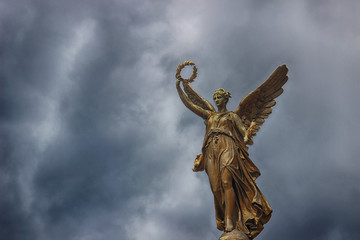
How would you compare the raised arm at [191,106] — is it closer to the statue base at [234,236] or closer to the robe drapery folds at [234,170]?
the robe drapery folds at [234,170]

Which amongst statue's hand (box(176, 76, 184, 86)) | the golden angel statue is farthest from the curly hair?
statue's hand (box(176, 76, 184, 86))

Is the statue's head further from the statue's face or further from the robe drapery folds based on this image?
the robe drapery folds

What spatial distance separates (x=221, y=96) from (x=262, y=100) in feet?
4.46

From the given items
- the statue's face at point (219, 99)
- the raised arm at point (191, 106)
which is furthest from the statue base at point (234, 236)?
the statue's face at point (219, 99)

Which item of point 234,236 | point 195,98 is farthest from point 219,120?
point 234,236

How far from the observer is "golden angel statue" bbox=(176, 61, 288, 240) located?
1302 cm

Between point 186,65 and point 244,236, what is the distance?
624cm

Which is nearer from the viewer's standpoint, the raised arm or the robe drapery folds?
the robe drapery folds

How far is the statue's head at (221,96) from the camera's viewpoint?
1513cm

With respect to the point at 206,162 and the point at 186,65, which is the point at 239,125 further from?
the point at 186,65

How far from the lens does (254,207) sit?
1316 cm

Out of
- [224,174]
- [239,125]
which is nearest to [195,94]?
[239,125]

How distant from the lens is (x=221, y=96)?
15188mm

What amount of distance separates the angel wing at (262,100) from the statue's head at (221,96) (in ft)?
1.60
